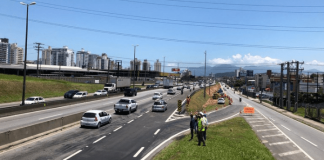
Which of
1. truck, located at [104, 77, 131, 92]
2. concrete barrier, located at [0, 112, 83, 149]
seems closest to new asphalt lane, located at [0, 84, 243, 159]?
concrete barrier, located at [0, 112, 83, 149]

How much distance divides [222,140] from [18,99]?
44.5 meters

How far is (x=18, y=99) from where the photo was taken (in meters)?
48.4

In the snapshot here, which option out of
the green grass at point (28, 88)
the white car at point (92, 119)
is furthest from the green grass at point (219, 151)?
the green grass at point (28, 88)

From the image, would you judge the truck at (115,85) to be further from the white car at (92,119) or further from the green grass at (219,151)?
the green grass at (219,151)

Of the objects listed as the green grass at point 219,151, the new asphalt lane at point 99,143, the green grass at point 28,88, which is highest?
the green grass at point 28,88

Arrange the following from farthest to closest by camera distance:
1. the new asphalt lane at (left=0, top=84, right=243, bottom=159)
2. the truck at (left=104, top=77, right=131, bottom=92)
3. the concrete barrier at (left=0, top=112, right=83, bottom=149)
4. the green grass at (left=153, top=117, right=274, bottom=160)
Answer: the truck at (left=104, top=77, right=131, bottom=92)
the concrete barrier at (left=0, top=112, right=83, bottom=149)
the new asphalt lane at (left=0, top=84, right=243, bottom=159)
the green grass at (left=153, top=117, right=274, bottom=160)

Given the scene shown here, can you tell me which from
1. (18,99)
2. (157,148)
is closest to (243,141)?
(157,148)

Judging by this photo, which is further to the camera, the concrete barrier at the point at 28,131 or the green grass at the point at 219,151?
the concrete barrier at the point at 28,131

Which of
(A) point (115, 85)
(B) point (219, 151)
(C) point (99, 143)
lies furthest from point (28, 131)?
(A) point (115, 85)

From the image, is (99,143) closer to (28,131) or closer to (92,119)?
(28,131)

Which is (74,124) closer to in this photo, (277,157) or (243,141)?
(243,141)

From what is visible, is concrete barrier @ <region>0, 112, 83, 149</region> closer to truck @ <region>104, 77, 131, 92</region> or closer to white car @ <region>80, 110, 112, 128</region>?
white car @ <region>80, 110, 112, 128</region>

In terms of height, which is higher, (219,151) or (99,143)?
(219,151)

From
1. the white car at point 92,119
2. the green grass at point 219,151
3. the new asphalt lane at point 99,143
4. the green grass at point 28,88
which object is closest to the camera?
the green grass at point 219,151
